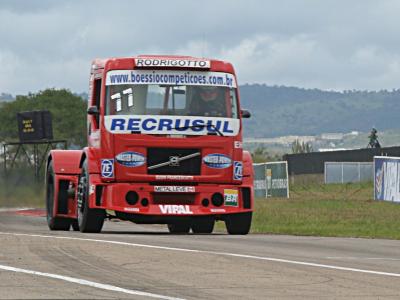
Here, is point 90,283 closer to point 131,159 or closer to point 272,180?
point 131,159

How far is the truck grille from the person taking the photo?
2184 cm

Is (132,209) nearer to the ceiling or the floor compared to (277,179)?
nearer to the floor

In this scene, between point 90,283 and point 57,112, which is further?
point 57,112

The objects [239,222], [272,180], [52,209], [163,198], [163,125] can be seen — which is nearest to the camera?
[163,125]

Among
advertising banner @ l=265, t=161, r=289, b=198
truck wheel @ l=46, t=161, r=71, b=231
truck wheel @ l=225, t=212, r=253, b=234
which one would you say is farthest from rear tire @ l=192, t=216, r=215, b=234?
advertising banner @ l=265, t=161, r=289, b=198

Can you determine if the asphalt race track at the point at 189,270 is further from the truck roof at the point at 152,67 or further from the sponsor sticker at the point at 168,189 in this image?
the truck roof at the point at 152,67

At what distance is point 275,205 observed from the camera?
4525 centimetres

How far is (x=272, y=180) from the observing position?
189 feet

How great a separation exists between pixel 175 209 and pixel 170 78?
237 cm

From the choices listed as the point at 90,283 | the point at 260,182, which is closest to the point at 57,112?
the point at 260,182

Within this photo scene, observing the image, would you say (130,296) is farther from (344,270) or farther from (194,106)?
(194,106)

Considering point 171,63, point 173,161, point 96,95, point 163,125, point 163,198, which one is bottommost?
point 163,198

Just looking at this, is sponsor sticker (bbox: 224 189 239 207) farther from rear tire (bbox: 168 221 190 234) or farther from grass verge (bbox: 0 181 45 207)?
grass verge (bbox: 0 181 45 207)

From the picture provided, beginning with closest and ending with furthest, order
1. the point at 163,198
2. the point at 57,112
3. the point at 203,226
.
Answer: the point at 163,198
the point at 203,226
the point at 57,112
